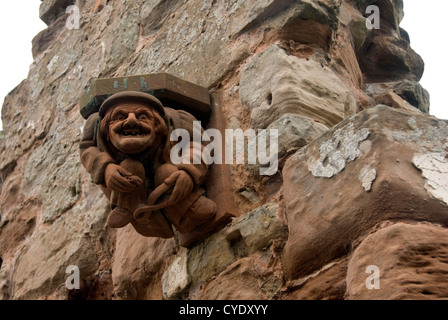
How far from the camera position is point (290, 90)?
8.30 ft

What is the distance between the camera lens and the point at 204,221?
8.28ft

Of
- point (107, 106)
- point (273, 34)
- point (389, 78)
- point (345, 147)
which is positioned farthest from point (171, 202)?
point (389, 78)

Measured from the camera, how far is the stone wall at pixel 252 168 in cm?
196

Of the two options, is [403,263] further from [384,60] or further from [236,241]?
[384,60]

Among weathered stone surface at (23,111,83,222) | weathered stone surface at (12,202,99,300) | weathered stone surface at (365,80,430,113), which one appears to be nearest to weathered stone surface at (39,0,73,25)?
weathered stone surface at (23,111,83,222)

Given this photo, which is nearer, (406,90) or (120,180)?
(120,180)

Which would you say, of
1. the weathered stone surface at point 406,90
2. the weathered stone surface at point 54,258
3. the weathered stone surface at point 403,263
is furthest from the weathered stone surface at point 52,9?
the weathered stone surface at point 403,263

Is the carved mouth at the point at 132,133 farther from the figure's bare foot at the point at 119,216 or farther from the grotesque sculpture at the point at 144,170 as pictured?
the figure's bare foot at the point at 119,216

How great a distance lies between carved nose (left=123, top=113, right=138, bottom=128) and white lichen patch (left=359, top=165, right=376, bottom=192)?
2.66 ft

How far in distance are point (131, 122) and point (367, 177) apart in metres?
0.84

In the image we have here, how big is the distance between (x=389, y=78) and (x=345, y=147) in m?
1.67

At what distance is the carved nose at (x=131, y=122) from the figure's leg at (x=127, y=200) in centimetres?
12

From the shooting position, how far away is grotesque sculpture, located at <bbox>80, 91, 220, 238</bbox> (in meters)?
2.43

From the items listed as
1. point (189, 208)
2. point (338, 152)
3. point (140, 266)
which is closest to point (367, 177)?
point (338, 152)
